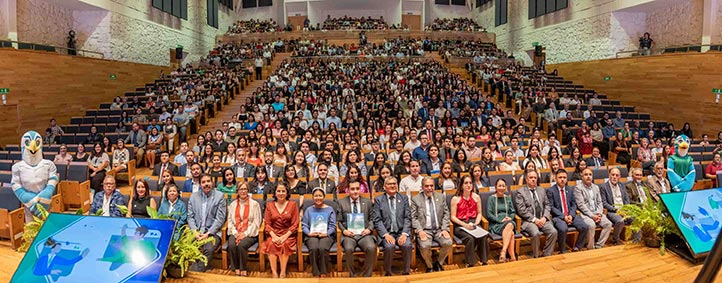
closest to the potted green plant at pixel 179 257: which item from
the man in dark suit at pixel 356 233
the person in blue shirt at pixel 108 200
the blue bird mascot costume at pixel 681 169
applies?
the man in dark suit at pixel 356 233

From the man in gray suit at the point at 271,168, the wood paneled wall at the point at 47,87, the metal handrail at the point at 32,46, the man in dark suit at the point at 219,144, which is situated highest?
the metal handrail at the point at 32,46

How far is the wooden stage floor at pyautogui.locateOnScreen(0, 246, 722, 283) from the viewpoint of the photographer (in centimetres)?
246

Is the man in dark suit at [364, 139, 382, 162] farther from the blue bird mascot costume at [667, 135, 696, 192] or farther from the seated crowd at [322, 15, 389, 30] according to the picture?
the seated crowd at [322, 15, 389, 30]

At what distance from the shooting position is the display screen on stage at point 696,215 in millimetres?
2559

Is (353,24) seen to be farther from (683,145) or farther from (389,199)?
(389,199)

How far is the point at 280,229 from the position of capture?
3773 millimetres

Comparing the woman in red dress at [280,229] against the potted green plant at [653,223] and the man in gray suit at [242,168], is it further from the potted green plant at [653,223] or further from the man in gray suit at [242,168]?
the potted green plant at [653,223]

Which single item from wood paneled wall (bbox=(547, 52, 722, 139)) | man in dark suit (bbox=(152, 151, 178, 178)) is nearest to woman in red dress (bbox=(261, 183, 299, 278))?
man in dark suit (bbox=(152, 151, 178, 178))

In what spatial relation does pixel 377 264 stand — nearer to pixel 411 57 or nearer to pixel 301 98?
pixel 301 98

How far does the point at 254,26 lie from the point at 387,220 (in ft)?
74.3

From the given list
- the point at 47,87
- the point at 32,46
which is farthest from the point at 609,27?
the point at 32,46

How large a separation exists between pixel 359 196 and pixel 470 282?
70.1 inches

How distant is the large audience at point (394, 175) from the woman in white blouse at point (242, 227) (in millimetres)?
11

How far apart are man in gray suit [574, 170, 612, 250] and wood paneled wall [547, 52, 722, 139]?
25.6 ft
